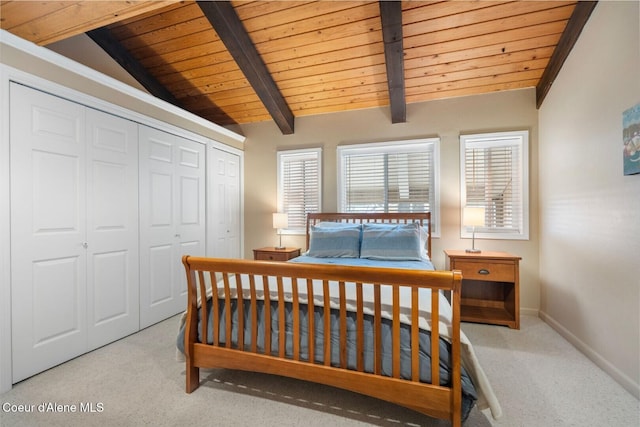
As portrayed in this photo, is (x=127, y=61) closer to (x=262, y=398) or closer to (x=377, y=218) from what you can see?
(x=377, y=218)

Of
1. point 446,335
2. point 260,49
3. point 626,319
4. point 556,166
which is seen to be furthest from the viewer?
point 260,49

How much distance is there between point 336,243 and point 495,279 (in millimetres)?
1652

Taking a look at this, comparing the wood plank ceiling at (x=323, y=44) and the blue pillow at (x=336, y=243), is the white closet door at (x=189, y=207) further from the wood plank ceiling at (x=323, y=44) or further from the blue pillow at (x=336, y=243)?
the blue pillow at (x=336, y=243)

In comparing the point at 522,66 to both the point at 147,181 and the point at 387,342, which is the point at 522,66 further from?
the point at 147,181

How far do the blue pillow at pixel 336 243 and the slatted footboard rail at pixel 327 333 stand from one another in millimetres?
1086

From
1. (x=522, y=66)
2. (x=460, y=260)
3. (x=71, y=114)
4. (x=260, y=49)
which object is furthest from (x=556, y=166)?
(x=71, y=114)

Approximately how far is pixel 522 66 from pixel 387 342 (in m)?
3.20

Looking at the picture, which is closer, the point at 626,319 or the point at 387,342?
the point at 387,342

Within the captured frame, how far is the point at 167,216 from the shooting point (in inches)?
121

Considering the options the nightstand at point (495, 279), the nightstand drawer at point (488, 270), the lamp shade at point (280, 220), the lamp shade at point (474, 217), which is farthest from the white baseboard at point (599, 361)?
the lamp shade at point (280, 220)

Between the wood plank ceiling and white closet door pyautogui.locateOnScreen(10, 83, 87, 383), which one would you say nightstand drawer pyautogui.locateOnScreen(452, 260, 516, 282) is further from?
white closet door pyautogui.locateOnScreen(10, 83, 87, 383)

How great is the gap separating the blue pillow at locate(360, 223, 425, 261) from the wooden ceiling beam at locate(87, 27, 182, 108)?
3.21 meters

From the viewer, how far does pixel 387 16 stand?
7.60 ft

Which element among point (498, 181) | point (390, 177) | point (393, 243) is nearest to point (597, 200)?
point (498, 181)
